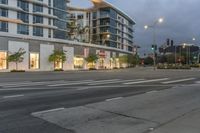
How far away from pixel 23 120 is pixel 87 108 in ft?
9.40

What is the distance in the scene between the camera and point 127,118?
9258mm

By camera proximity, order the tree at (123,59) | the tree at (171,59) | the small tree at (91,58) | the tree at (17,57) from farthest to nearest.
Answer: the tree at (171,59) < the tree at (123,59) < the small tree at (91,58) < the tree at (17,57)

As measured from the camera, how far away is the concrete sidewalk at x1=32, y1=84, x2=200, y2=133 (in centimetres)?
781

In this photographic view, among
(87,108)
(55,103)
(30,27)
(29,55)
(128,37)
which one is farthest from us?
(128,37)

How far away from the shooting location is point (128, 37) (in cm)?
14575

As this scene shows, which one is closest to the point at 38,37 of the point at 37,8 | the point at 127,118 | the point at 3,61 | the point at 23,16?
the point at 23,16

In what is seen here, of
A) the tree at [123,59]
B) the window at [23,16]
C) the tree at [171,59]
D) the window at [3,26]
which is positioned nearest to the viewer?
the window at [3,26]

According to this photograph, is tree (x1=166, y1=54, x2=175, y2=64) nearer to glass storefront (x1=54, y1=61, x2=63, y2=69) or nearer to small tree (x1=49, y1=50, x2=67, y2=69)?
glass storefront (x1=54, y1=61, x2=63, y2=69)

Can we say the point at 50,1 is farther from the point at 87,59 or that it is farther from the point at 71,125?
the point at 71,125

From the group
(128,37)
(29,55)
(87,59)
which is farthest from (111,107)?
(128,37)

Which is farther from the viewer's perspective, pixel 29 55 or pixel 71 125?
pixel 29 55

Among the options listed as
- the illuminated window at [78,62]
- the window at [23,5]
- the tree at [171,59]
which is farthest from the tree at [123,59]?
the window at [23,5]

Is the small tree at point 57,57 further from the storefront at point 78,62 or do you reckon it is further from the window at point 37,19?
the window at point 37,19

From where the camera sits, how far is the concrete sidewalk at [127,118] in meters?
7.81
